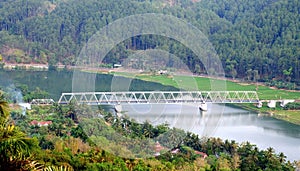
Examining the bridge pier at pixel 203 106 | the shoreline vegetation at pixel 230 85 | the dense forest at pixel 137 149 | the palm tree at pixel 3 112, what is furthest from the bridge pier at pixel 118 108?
the palm tree at pixel 3 112

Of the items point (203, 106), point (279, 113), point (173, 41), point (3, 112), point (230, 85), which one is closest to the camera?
point (3, 112)

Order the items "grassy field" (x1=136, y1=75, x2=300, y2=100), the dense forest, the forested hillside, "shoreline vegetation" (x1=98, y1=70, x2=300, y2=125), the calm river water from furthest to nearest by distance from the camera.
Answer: the forested hillside → "grassy field" (x1=136, y1=75, x2=300, y2=100) → "shoreline vegetation" (x1=98, y1=70, x2=300, y2=125) → the calm river water → the dense forest

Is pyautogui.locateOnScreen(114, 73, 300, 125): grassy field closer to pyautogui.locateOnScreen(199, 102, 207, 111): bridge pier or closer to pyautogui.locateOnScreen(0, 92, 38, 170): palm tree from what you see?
pyautogui.locateOnScreen(199, 102, 207, 111): bridge pier

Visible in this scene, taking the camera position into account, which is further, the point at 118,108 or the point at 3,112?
the point at 118,108

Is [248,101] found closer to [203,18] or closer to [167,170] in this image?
[167,170]

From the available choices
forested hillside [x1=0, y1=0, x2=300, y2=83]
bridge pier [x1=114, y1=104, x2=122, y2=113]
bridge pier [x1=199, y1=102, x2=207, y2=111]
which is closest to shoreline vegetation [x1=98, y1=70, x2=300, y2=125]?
forested hillside [x1=0, y1=0, x2=300, y2=83]

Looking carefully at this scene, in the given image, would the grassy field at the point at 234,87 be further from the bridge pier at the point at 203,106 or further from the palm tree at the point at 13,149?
the palm tree at the point at 13,149

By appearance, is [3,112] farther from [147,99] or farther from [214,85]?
[214,85]

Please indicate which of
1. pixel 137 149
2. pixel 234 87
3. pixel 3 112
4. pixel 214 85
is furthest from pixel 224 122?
pixel 3 112
